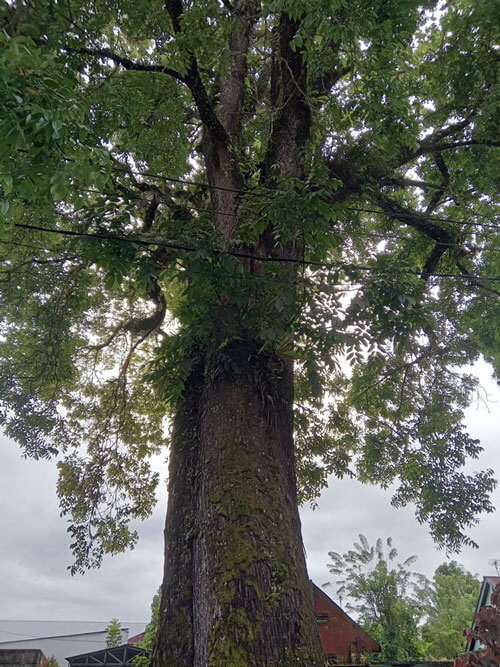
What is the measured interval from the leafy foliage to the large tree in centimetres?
3

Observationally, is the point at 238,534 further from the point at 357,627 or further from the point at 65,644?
the point at 65,644

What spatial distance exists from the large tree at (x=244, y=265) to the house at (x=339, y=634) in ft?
33.6

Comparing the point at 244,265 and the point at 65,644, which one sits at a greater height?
the point at 244,265

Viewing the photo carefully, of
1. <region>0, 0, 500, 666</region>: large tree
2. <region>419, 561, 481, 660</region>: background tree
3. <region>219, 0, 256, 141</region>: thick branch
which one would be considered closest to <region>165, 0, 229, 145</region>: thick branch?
<region>0, 0, 500, 666</region>: large tree


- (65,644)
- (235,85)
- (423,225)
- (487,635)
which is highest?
(235,85)

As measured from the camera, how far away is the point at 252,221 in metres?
5.00

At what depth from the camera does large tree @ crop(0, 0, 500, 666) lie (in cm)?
314

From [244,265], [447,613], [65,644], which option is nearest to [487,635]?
[244,265]

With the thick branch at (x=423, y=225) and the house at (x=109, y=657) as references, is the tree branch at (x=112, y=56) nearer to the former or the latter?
the thick branch at (x=423, y=225)

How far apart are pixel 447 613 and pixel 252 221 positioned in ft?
102

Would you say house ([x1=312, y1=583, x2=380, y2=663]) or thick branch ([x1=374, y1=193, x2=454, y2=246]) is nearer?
thick branch ([x1=374, y1=193, x2=454, y2=246])

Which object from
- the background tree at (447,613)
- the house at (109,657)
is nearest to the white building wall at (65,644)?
Result: the house at (109,657)

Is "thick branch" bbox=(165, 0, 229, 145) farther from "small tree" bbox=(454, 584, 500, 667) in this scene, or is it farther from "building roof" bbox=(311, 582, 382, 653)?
"building roof" bbox=(311, 582, 382, 653)

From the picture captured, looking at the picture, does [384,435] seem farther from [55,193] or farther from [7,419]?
[55,193]
